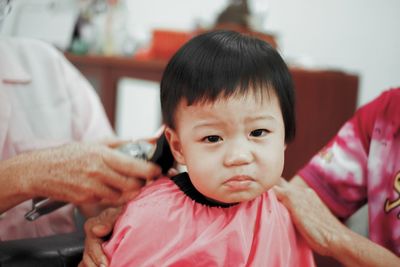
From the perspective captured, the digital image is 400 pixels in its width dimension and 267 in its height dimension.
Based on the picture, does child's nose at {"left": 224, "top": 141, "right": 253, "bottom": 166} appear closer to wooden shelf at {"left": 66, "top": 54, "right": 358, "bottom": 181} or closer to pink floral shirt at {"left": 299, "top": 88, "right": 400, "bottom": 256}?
pink floral shirt at {"left": 299, "top": 88, "right": 400, "bottom": 256}

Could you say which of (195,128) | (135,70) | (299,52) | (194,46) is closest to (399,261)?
(195,128)

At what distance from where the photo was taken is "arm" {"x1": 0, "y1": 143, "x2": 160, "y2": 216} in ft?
3.07

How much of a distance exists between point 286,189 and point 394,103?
1.16 feet

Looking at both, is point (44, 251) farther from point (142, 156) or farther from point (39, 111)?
point (39, 111)

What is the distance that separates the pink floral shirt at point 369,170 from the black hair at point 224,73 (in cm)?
31

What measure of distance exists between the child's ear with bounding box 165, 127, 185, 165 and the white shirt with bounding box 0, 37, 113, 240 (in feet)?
1.57

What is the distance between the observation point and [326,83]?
231cm

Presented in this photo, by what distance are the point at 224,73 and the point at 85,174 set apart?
366 millimetres

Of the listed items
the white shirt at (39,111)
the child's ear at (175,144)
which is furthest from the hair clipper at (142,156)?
the white shirt at (39,111)

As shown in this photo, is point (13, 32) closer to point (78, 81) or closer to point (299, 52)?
point (78, 81)

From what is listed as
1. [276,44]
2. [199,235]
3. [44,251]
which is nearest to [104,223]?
[44,251]

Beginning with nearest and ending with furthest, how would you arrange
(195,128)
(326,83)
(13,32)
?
(195,128) → (326,83) → (13,32)

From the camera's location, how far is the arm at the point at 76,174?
0.94 meters

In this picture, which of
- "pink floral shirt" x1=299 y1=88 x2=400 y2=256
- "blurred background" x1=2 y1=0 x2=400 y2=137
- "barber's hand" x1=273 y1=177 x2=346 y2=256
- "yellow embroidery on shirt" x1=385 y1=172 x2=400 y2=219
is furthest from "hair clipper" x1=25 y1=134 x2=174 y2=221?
"blurred background" x1=2 y1=0 x2=400 y2=137
